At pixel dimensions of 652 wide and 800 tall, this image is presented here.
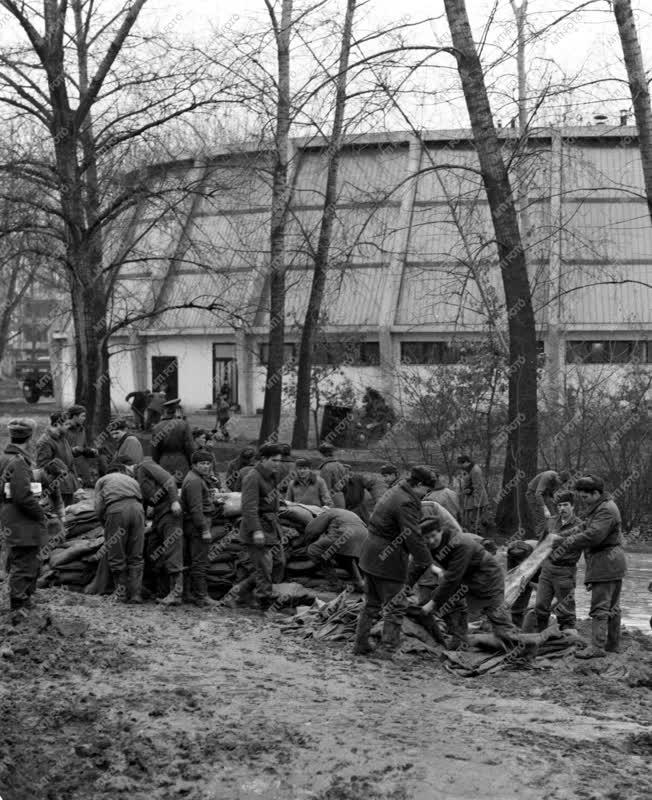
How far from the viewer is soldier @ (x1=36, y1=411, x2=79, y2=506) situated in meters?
16.0

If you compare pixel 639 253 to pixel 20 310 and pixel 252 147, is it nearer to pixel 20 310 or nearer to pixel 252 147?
pixel 252 147

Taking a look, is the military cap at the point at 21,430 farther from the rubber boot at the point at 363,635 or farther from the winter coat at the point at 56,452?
the winter coat at the point at 56,452

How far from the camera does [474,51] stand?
18156mm

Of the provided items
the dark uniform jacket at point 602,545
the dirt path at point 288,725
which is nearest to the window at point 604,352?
the dark uniform jacket at point 602,545

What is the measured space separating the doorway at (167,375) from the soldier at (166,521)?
1093 inches

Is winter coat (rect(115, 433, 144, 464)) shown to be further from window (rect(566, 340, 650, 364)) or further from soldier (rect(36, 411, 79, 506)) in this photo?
window (rect(566, 340, 650, 364))

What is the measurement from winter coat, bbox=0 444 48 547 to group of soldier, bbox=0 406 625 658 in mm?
13

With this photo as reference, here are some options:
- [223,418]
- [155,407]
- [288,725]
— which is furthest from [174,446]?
[223,418]

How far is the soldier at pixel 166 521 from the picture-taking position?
45.4ft

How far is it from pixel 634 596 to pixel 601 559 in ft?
16.0

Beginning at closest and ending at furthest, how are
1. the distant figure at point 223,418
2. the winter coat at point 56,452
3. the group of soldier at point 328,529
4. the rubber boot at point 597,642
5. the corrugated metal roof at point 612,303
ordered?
the rubber boot at point 597,642
the group of soldier at point 328,529
the winter coat at point 56,452
the distant figure at point 223,418
the corrugated metal roof at point 612,303

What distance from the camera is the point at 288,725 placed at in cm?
880

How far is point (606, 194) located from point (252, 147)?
56.1ft

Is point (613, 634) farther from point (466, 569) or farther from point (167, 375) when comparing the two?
point (167, 375)
